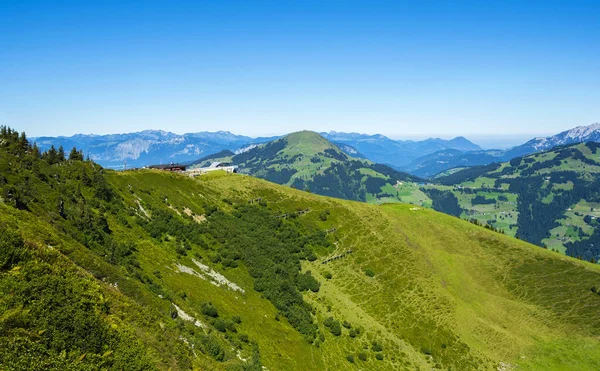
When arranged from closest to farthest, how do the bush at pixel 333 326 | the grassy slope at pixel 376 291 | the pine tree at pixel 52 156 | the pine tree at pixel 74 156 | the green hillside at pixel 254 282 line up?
1. the green hillside at pixel 254 282
2. the grassy slope at pixel 376 291
3. the pine tree at pixel 52 156
4. the bush at pixel 333 326
5. the pine tree at pixel 74 156

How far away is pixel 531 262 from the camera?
134 meters

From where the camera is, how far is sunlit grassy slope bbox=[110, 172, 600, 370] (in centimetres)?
6844

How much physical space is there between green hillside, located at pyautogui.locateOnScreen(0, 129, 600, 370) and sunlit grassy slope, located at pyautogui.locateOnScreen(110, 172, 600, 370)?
19.6 inches

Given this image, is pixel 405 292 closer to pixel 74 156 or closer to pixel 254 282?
pixel 254 282

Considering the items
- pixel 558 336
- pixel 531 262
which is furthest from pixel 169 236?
pixel 531 262

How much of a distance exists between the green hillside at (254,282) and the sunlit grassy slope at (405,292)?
497 millimetres

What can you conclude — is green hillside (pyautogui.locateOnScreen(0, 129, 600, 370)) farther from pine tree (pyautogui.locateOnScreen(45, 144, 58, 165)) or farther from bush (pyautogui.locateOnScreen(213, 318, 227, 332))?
pine tree (pyautogui.locateOnScreen(45, 144, 58, 165))

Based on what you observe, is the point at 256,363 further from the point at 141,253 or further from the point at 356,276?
the point at 356,276

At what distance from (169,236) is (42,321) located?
55.1 meters

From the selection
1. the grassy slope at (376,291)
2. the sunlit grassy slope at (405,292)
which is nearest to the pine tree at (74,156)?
the grassy slope at (376,291)

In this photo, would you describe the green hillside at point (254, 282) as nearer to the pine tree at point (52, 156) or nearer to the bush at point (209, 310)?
the bush at point (209, 310)

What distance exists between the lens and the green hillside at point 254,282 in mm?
28562

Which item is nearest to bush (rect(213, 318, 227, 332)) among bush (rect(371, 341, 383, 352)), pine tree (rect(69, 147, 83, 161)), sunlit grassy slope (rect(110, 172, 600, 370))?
sunlit grassy slope (rect(110, 172, 600, 370))

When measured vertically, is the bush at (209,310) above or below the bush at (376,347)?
above
